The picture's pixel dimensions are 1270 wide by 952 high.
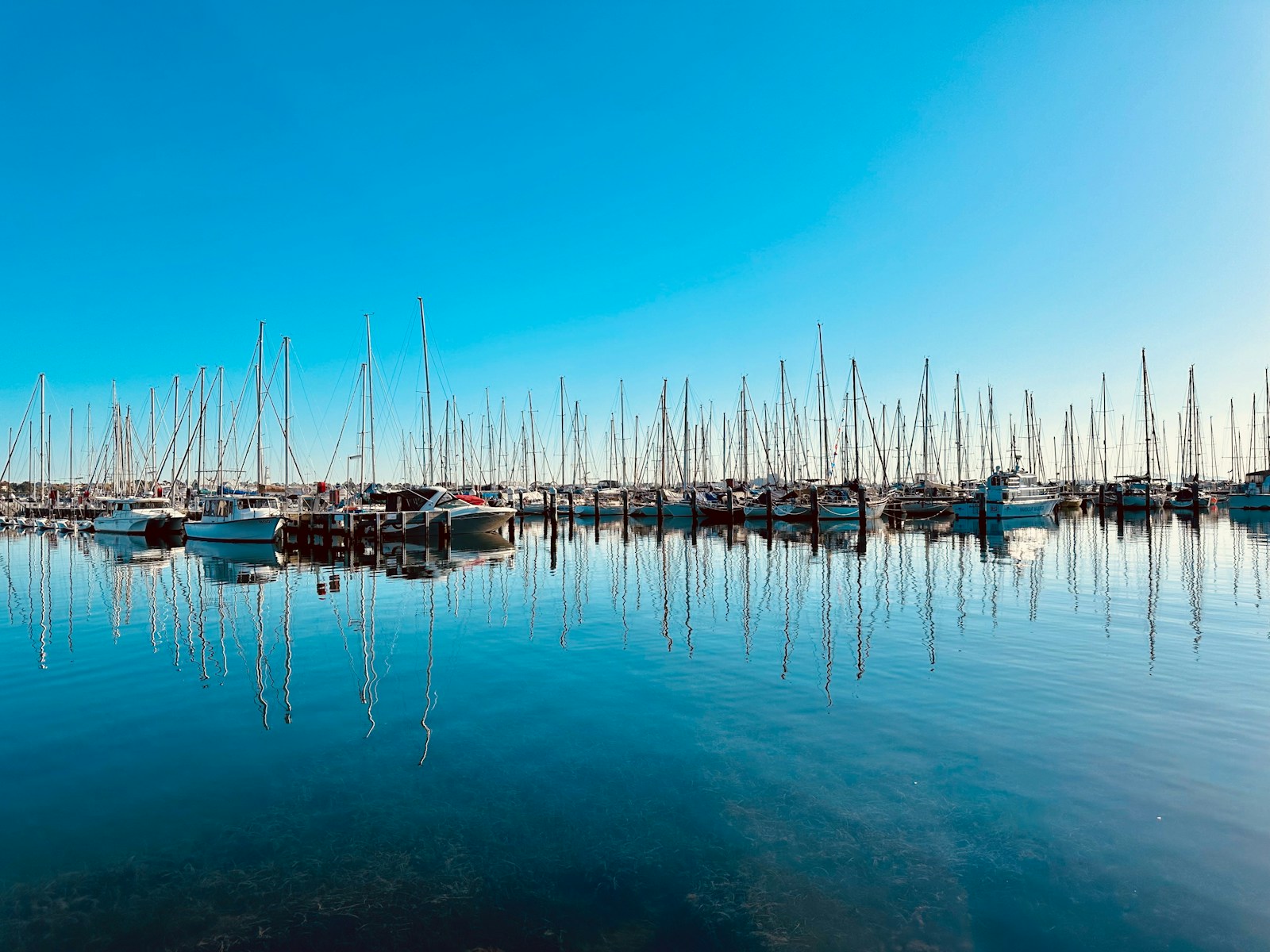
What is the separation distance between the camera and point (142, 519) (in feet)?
201

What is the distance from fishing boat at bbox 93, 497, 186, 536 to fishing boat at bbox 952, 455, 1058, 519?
6475 cm

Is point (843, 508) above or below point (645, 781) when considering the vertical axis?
above

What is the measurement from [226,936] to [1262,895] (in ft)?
27.8

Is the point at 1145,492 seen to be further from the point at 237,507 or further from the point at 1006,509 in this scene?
the point at 237,507

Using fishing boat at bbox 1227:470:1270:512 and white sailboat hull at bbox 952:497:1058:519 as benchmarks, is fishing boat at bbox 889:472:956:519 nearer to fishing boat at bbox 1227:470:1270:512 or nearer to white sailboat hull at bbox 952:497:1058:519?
white sailboat hull at bbox 952:497:1058:519

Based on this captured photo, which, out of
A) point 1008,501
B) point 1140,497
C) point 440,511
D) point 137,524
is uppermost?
point 440,511

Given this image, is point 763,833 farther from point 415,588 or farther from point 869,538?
point 869,538

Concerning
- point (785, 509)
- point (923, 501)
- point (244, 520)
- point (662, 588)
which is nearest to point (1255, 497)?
point (923, 501)

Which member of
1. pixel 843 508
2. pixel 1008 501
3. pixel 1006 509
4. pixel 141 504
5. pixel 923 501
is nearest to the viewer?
pixel 843 508

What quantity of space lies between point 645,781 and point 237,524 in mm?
48430

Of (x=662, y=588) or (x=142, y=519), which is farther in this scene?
(x=142, y=519)

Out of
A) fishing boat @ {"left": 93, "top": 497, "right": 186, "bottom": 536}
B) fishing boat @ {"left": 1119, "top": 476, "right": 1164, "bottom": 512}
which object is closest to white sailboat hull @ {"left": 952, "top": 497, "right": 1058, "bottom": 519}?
fishing boat @ {"left": 1119, "top": 476, "right": 1164, "bottom": 512}

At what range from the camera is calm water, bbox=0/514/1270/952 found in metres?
6.34

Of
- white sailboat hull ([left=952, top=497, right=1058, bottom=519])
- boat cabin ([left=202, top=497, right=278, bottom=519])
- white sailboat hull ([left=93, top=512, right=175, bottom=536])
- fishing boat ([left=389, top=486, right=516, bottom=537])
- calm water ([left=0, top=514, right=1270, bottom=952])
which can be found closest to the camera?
calm water ([left=0, top=514, right=1270, bottom=952])
